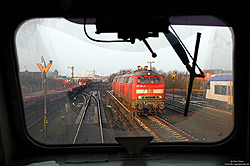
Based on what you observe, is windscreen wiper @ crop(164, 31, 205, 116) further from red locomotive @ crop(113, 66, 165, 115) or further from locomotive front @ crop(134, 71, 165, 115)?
red locomotive @ crop(113, 66, 165, 115)

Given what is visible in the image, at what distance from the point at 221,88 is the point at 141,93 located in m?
2.75

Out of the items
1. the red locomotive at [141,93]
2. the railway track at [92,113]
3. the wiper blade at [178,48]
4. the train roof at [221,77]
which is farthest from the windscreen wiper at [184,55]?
the red locomotive at [141,93]

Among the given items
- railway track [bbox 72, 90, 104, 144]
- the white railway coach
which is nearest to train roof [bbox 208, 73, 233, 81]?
the white railway coach

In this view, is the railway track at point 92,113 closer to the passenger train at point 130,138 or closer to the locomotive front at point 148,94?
the locomotive front at point 148,94

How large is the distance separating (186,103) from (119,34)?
1186 mm

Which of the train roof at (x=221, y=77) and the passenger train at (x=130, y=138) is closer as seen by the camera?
the passenger train at (x=130, y=138)

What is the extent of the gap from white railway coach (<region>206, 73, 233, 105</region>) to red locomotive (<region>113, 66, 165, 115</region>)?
1540 millimetres

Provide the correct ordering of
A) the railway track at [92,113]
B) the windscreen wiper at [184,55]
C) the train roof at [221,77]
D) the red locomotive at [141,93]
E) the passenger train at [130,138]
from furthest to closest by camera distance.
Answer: the red locomotive at [141,93]
the railway track at [92,113]
the train roof at [221,77]
the windscreen wiper at [184,55]
the passenger train at [130,138]

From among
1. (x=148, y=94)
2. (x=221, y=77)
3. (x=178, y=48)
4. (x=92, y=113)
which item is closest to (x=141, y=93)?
(x=148, y=94)

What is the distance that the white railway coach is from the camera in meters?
2.29

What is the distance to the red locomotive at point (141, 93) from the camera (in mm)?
4633

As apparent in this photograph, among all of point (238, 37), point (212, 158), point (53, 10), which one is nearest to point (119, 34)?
point (53, 10)

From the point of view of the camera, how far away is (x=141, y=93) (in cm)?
529

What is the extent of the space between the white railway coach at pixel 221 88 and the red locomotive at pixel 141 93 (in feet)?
5.05
